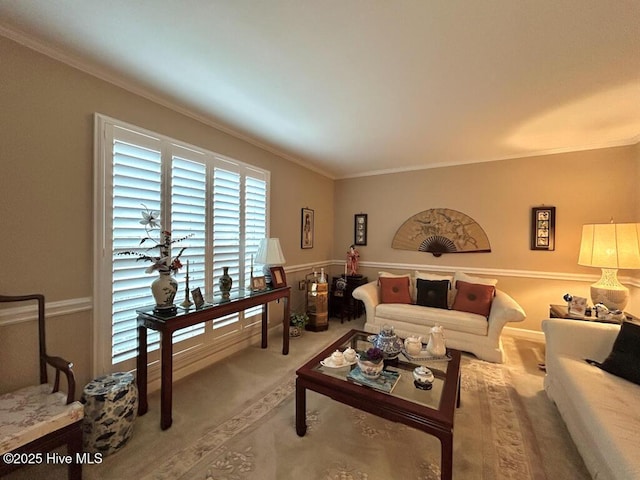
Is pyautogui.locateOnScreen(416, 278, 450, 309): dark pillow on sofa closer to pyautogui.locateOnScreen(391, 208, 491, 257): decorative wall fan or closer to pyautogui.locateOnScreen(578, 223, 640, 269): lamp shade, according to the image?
pyautogui.locateOnScreen(391, 208, 491, 257): decorative wall fan

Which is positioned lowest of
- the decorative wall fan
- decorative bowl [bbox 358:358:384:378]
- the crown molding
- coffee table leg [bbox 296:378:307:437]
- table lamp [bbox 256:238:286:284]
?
coffee table leg [bbox 296:378:307:437]

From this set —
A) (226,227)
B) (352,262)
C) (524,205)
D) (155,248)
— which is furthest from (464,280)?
(155,248)

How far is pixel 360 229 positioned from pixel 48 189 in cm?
408

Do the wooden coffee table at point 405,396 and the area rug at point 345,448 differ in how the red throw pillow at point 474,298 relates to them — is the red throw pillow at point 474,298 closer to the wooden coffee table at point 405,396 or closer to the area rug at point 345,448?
the area rug at point 345,448

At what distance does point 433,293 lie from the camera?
352cm

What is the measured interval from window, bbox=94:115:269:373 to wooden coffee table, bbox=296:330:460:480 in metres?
1.41

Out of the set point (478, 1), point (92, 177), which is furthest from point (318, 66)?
point (92, 177)

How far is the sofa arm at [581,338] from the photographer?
196 centimetres

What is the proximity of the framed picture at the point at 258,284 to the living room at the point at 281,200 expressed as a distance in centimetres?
75

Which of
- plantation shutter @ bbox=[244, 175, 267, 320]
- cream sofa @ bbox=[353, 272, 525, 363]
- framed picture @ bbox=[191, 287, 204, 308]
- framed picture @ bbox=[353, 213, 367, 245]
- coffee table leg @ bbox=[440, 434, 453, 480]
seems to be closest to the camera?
coffee table leg @ bbox=[440, 434, 453, 480]

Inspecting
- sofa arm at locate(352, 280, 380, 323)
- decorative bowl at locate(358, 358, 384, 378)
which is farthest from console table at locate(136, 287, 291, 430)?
sofa arm at locate(352, 280, 380, 323)

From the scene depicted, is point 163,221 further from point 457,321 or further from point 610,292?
point 610,292

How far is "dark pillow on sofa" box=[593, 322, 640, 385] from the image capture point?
1.68m

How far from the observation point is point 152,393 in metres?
2.27
